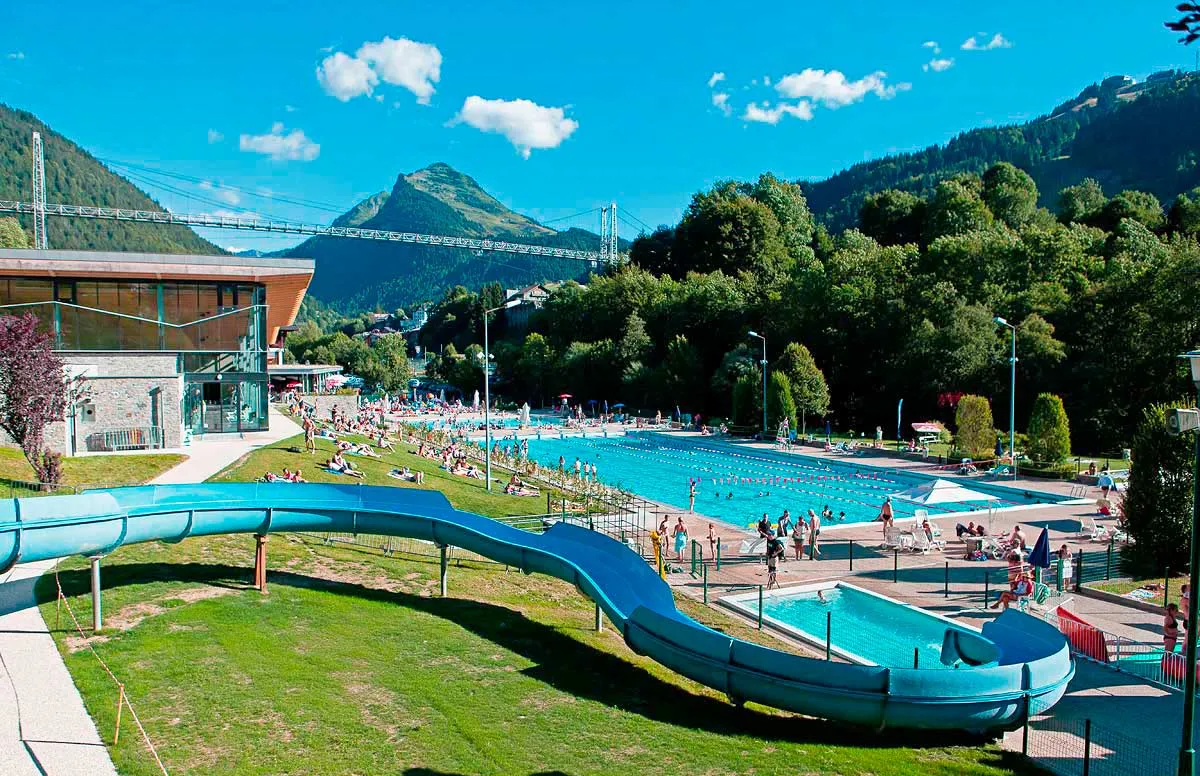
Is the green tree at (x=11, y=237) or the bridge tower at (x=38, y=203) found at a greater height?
the bridge tower at (x=38, y=203)

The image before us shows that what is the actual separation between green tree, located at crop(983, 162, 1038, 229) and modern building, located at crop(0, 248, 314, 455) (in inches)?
2619

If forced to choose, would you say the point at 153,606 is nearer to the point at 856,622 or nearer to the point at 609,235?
the point at 856,622

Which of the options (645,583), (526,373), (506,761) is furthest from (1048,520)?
(526,373)

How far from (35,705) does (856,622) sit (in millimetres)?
12937

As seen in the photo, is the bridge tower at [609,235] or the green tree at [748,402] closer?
the green tree at [748,402]

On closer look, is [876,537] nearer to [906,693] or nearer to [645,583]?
[645,583]

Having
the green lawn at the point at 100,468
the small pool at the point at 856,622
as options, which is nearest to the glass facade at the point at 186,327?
the green lawn at the point at 100,468

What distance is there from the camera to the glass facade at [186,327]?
1046 inches

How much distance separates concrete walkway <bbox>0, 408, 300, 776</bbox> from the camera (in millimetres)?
7430

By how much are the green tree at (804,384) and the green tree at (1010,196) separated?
3637cm

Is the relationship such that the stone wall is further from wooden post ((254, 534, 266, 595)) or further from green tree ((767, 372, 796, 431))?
green tree ((767, 372, 796, 431))

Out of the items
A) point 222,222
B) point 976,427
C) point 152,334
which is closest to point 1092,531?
point 976,427

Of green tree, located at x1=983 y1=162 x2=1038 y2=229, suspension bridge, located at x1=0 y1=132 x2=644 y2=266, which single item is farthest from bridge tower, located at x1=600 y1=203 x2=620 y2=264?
green tree, located at x1=983 y1=162 x2=1038 y2=229

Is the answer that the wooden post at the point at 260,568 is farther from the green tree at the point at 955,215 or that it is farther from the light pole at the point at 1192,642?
the green tree at the point at 955,215
